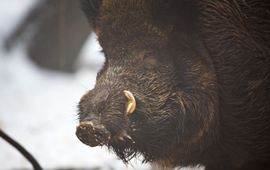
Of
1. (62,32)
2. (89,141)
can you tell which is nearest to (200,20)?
(89,141)

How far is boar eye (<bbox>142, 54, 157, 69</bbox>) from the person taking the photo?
0.93 m

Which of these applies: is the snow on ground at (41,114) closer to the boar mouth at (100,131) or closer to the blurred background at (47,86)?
the blurred background at (47,86)

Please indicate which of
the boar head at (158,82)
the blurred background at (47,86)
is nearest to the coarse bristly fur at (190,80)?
the boar head at (158,82)

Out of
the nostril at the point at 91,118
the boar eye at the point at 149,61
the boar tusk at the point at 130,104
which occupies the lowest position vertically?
the nostril at the point at 91,118

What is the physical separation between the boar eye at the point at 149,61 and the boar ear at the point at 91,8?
5.5 inches

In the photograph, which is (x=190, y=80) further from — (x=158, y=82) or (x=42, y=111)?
(x=42, y=111)

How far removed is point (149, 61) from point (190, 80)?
8 cm

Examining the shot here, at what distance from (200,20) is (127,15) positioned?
13cm

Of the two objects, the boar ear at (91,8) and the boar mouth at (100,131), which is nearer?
the boar mouth at (100,131)

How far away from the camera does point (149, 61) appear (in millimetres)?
931

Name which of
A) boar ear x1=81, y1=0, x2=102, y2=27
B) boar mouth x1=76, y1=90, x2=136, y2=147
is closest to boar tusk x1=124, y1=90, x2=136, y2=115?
boar mouth x1=76, y1=90, x2=136, y2=147

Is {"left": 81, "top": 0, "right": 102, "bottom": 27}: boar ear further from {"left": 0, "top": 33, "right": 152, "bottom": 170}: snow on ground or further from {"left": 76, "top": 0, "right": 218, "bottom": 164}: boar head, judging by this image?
{"left": 0, "top": 33, "right": 152, "bottom": 170}: snow on ground

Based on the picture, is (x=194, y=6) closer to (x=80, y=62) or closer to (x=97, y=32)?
(x=97, y=32)

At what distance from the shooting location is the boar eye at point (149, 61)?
93 centimetres
